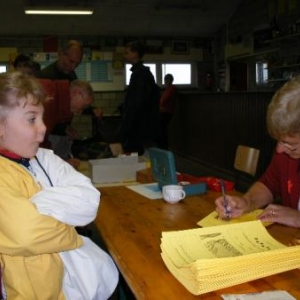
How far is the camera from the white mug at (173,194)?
6.24ft

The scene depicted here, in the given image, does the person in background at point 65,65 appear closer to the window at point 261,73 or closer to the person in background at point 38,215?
the person in background at point 38,215

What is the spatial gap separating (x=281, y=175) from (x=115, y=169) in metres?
0.99

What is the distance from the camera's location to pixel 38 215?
45.6 inches

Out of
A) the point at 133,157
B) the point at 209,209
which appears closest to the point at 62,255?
the point at 209,209

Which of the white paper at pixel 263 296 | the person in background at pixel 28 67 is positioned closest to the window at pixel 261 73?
the person in background at pixel 28 67

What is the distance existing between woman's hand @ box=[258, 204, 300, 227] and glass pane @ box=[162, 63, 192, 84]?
933 cm

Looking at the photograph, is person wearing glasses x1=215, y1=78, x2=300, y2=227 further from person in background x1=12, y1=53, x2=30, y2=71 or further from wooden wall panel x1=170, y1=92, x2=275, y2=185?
wooden wall panel x1=170, y1=92, x2=275, y2=185

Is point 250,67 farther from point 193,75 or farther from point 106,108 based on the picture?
point 106,108

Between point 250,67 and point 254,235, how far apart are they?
27.3 ft

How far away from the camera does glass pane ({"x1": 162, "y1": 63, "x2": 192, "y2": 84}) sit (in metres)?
10.7

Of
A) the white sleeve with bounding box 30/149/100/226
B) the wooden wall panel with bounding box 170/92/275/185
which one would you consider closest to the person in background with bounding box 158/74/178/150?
the wooden wall panel with bounding box 170/92/275/185

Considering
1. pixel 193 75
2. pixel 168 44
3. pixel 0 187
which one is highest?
pixel 168 44

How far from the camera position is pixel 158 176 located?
7.14ft

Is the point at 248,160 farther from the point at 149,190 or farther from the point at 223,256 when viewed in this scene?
the point at 223,256
